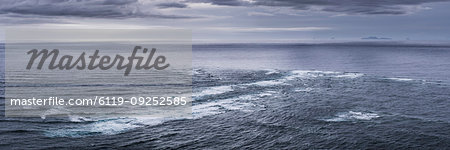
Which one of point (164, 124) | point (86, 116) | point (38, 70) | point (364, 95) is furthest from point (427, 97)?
point (38, 70)

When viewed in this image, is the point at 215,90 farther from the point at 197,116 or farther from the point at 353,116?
the point at 353,116

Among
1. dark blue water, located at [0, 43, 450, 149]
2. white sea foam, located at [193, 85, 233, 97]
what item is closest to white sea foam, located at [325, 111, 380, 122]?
dark blue water, located at [0, 43, 450, 149]

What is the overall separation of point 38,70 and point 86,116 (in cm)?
6657

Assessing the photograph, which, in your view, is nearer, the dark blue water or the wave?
the dark blue water

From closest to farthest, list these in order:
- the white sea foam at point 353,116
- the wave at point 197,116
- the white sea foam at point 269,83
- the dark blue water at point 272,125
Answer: the dark blue water at point 272,125 < the wave at point 197,116 < the white sea foam at point 353,116 < the white sea foam at point 269,83

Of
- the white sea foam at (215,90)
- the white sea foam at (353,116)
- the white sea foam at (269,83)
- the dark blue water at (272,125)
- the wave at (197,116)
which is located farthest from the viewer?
the white sea foam at (269,83)

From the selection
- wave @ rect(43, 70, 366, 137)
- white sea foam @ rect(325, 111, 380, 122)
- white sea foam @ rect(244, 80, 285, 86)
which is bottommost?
wave @ rect(43, 70, 366, 137)

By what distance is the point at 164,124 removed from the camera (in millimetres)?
48375

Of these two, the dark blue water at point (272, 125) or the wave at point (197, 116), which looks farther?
the wave at point (197, 116)

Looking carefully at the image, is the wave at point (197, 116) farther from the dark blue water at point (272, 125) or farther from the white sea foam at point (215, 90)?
the dark blue water at point (272, 125)

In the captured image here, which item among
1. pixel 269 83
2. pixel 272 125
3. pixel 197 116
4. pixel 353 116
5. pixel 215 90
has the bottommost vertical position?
pixel 197 116

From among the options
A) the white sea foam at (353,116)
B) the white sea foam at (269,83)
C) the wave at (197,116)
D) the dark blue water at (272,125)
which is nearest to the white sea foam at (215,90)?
the wave at (197,116)

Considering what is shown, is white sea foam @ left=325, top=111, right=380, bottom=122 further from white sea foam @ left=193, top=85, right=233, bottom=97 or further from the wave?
white sea foam @ left=193, top=85, right=233, bottom=97

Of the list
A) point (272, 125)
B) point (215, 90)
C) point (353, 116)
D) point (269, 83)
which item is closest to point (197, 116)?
point (272, 125)
